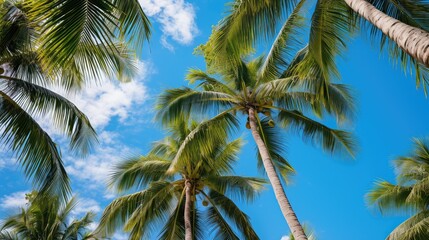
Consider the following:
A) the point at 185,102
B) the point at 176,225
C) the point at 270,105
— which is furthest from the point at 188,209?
the point at 270,105

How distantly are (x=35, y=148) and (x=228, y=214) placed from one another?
23.2 feet

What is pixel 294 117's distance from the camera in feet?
41.5

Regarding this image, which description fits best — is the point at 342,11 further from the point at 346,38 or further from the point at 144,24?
the point at 144,24

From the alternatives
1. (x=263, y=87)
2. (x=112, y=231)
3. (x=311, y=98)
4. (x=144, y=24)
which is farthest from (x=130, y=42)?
(x=112, y=231)

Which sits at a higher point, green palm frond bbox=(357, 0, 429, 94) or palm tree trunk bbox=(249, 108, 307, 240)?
green palm frond bbox=(357, 0, 429, 94)

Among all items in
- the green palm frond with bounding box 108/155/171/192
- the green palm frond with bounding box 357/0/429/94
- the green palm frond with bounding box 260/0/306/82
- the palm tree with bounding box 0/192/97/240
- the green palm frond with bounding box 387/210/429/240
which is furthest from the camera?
the palm tree with bounding box 0/192/97/240

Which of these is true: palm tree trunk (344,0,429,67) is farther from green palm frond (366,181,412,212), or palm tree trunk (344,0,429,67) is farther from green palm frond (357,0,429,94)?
green palm frond (366,181,412,212)

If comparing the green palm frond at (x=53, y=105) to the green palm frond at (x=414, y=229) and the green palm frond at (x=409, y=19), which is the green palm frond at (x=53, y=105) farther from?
the green palm frond at (x=414, y=229)

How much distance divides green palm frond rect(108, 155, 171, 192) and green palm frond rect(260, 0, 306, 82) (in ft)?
15.3

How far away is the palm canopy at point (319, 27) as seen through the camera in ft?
25.1

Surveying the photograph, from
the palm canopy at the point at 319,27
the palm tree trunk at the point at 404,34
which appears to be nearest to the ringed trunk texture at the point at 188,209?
the palm canopy at the point at 319,27

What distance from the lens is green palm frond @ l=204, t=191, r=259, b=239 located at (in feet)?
43.3

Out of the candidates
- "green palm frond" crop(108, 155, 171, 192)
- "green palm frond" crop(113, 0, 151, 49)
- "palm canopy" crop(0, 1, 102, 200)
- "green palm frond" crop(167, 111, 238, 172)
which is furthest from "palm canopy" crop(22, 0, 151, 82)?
"green palm frond" crop(108, 155, 171, 192)

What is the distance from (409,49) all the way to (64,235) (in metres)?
16.7
